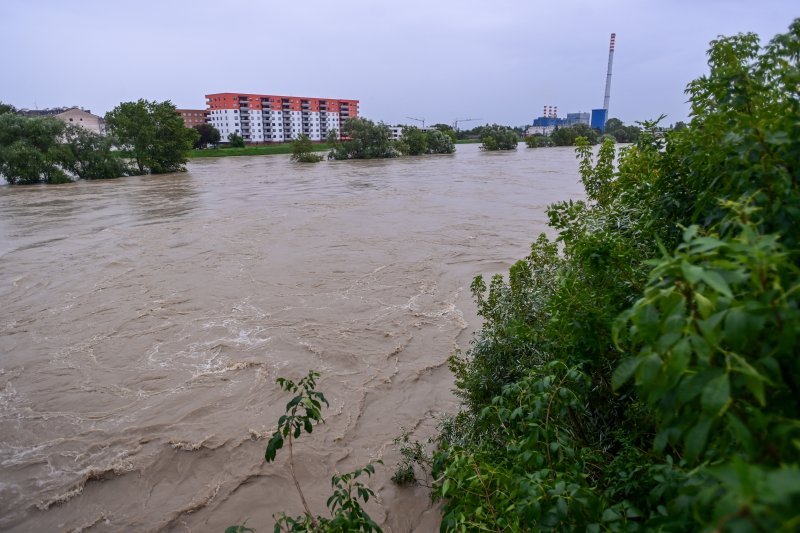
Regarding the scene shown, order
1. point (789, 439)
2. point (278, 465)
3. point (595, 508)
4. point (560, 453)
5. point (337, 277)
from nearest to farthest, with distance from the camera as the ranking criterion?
point (789, 439)
point (595, 508)
point (560, 453)
point (278, 465)
point (337, 277)

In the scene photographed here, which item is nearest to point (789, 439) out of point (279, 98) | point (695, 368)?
point (695, 368)

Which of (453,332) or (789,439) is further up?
(789,439)

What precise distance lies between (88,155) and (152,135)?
5.49 meters

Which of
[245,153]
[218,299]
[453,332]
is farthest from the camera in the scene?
[245,153]

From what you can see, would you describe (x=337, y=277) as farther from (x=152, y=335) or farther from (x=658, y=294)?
(x=658, y=294)

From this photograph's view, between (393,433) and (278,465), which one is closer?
(278,465)

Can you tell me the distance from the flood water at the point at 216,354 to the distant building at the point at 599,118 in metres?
95.3

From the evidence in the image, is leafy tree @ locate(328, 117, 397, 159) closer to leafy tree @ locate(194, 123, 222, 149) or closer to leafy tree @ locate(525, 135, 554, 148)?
leafy tree @ locate(525, 135, 554, 148)

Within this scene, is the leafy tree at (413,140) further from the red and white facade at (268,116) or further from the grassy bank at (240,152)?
the red and white facade at (268,116)

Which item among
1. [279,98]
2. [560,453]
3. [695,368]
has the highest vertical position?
[279,98]

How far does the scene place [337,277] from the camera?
452 inches

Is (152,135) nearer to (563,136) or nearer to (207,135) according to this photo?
(207,135)

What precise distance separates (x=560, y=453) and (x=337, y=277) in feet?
30.9

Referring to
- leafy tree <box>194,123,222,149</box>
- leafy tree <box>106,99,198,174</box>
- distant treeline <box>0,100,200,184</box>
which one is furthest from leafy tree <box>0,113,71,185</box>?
leafy tree <box>194,123,222,149</box>
